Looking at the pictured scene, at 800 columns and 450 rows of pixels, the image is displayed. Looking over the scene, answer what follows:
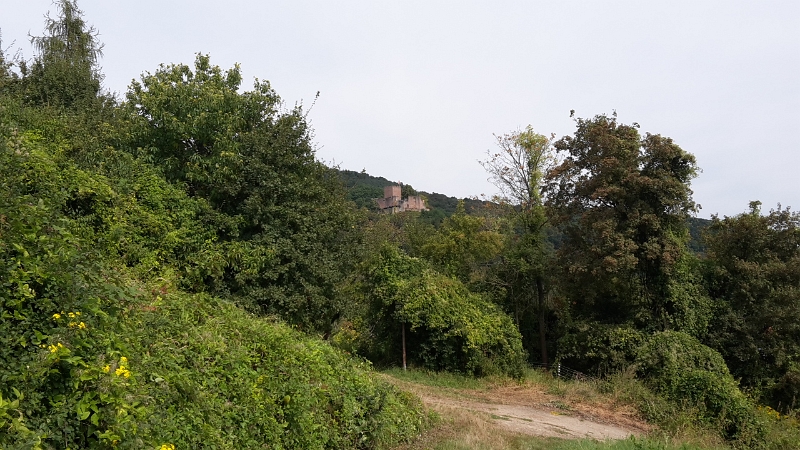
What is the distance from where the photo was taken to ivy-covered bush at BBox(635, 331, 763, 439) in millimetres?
13219

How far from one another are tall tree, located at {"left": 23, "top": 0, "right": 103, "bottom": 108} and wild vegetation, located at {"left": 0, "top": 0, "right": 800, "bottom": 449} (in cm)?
8

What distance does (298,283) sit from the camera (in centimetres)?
1273

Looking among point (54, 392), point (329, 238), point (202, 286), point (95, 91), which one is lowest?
point (54, 392)

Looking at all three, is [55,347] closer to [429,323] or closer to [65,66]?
[429,323]

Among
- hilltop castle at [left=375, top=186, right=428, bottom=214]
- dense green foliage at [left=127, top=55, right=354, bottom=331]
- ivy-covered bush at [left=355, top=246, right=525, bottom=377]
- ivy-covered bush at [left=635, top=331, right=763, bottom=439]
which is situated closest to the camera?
dense green foliage at [left=127, top=55, right=354, bottom=331]

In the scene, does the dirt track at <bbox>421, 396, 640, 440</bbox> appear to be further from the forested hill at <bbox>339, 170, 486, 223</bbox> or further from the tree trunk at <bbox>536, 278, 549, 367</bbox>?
the forested hill at <bbox>339, 170, 486, 223</bbox>

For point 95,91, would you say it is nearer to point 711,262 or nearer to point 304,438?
point 304,438

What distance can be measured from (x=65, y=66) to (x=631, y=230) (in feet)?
67.5

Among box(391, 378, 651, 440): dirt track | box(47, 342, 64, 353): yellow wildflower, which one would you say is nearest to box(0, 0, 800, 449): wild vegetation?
box(47, 342, 64, 353): yellow wildflower

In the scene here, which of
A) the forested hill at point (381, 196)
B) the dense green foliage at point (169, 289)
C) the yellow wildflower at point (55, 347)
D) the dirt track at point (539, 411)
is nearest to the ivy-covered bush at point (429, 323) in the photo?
the dirt track at point (539, 411)

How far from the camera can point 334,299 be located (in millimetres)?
13734

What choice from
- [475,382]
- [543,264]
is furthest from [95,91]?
[543,264]

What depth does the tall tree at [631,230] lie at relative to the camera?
18.7m

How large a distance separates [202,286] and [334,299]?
3716 mm
